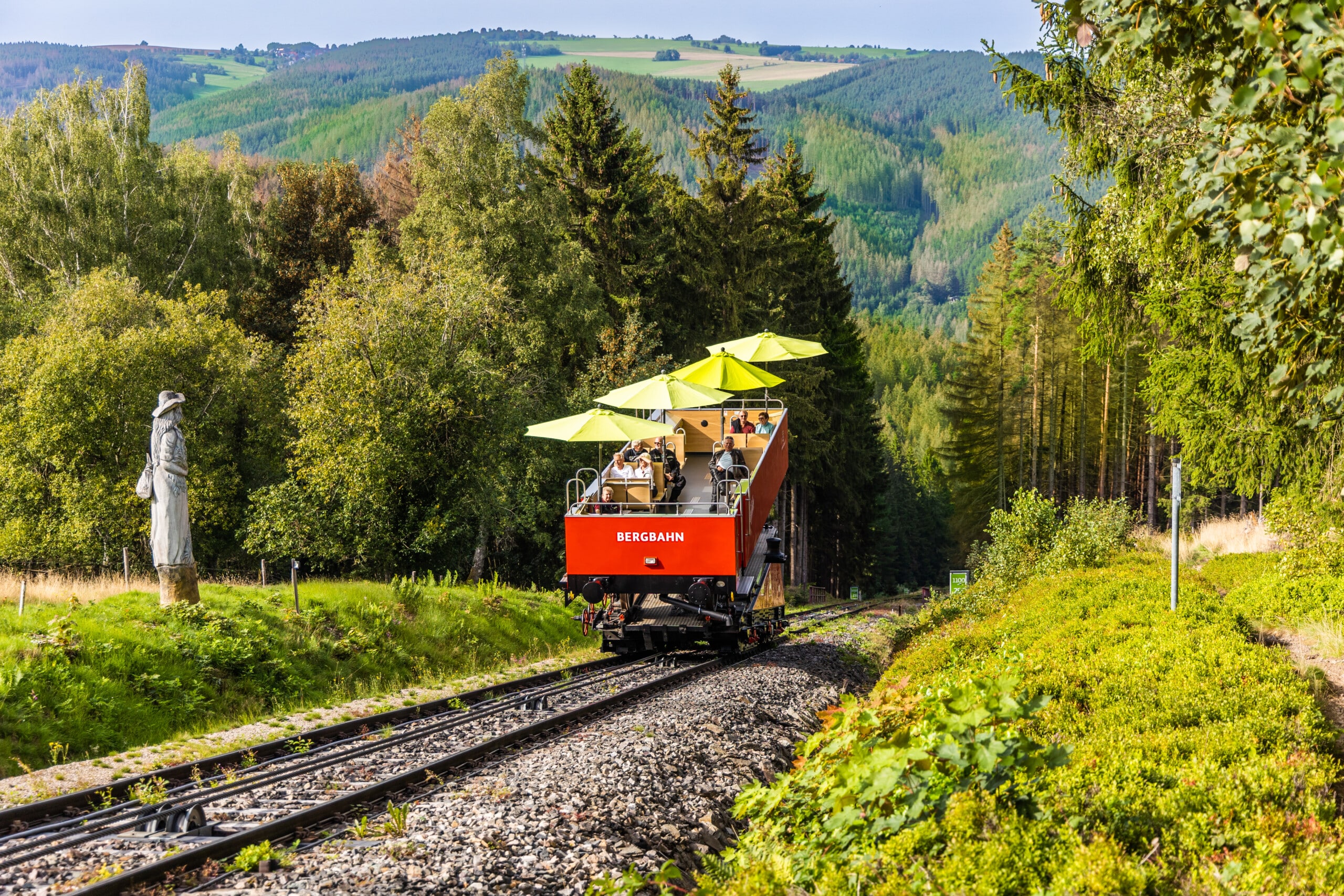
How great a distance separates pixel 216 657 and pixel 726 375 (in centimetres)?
1039

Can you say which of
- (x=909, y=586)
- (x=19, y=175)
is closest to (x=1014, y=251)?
(x=909, y=586)

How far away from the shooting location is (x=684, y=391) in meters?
15.7

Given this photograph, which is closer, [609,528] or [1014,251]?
[609,528]

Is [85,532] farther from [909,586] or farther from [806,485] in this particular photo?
[909,586]

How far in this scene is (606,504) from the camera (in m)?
14.4

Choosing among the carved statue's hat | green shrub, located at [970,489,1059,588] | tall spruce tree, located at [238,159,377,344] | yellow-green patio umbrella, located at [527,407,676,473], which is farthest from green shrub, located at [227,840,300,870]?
tall spruce tree, located at [238,159,377,344]

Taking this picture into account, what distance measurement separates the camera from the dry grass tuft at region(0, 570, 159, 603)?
12.7 metres

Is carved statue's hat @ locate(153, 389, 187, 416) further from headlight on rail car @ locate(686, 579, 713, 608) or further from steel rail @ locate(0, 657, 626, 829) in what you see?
headlight on rail car @ locate(686, 579, 713, 608)

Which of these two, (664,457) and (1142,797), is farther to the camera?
(664,457)

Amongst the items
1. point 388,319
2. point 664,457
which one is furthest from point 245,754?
point 388,319

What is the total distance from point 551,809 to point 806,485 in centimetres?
3195

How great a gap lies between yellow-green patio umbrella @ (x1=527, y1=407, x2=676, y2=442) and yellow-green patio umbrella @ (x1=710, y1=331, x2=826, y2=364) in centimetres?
528

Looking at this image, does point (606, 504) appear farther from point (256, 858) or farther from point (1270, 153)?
point (1270, 153)

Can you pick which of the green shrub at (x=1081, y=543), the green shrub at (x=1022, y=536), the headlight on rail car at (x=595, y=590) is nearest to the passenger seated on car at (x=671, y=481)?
the headlight on rail car at (x=595, y=590)
